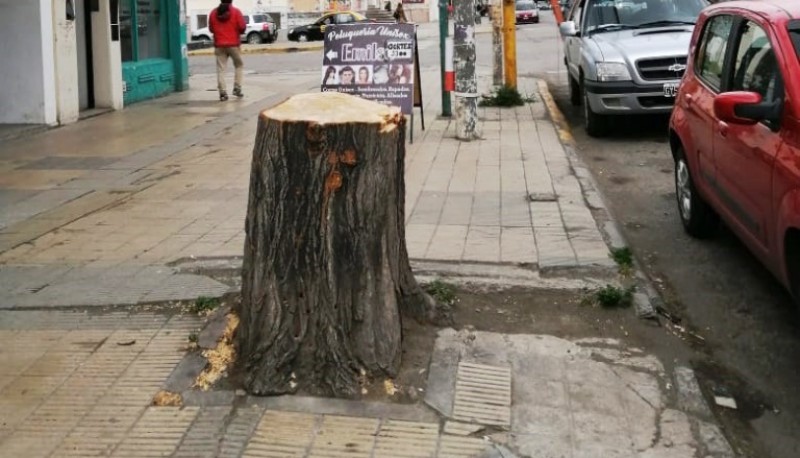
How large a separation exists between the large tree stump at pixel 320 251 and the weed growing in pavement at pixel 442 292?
3.45ft

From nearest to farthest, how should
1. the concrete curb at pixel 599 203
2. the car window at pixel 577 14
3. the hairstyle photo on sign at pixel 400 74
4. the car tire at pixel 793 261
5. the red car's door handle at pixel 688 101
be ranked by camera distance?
1. the car tire at pixel 793 261
2. the concrete curb at pixel 599 203
3. the red car's door handle at pixel 688 101
4. the hairstyle photo on sign at pixel 400 74
5. the car window at pixel 577 14

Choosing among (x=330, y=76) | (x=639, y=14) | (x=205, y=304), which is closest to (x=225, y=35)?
(x=330, y=76)

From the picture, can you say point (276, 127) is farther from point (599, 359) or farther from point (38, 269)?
point (38, 269)

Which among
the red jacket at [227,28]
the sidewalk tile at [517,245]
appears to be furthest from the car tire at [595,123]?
the red jacket at [227,28]

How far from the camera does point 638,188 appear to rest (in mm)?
8805

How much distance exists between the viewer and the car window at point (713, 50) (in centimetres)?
620

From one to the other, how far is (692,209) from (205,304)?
3.80 metres

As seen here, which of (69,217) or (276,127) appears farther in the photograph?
(69,217)

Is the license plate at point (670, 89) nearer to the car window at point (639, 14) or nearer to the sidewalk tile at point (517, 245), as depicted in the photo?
the car window at point (639, 14)

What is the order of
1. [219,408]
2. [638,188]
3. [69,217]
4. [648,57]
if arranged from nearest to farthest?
[219,408] → [69,217] → [638,188] → [648,57]

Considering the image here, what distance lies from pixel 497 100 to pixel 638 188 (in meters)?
5.81

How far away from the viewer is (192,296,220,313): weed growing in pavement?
5.08 meters

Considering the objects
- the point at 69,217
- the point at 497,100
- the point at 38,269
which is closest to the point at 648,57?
the point at 497,100

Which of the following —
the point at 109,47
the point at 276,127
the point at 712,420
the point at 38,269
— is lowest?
the point at 712,420
